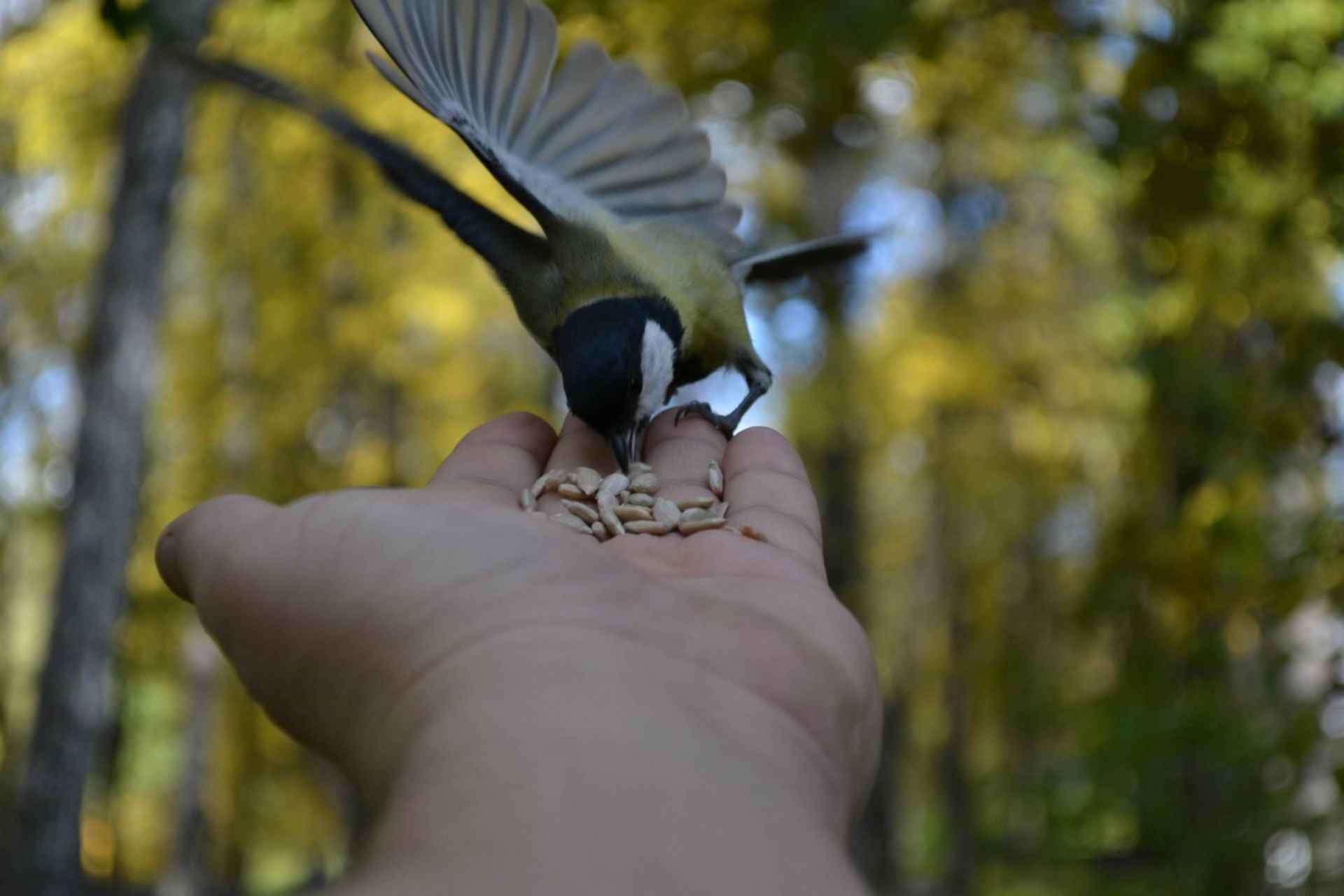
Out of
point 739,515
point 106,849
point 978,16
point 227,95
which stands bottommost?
point 106,849

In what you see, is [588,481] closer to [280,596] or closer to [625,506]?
[625,506]

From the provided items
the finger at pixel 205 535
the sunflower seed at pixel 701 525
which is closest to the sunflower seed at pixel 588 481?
the sunflower seed at pixel 701 525

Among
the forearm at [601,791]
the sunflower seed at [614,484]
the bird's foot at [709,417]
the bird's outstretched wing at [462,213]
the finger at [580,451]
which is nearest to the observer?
the forearm at [601,791]

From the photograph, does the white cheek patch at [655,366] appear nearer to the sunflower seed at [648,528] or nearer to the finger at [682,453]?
the finger at [682,453]

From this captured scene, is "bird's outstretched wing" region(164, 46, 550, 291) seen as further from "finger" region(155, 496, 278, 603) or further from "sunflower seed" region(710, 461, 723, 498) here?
"finger" region(155, 496, 278, 603)

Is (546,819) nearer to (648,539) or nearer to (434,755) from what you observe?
(434,755)

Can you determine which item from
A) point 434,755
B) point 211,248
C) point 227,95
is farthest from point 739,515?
point 211,248

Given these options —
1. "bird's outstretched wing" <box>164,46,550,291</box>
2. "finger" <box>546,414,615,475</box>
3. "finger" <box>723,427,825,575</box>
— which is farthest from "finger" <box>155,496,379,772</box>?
"bird's outstretched wing" <box>164,46,550,291</box>
